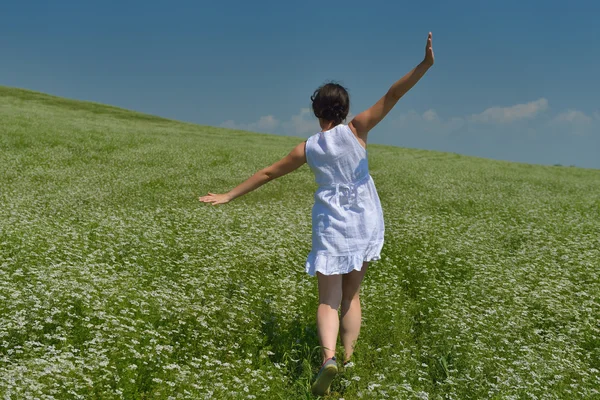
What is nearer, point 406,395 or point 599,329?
point 406,395

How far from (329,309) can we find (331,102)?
7.16 feet

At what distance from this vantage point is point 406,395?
543 cm

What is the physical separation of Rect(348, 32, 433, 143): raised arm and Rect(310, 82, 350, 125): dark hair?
199 mm

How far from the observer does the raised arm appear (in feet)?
17.4

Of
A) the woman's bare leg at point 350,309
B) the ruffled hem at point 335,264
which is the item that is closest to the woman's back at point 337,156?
the ruffled hem at point 335,264

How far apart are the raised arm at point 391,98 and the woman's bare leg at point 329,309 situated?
1.61 m

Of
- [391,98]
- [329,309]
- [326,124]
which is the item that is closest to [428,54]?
[391,98]

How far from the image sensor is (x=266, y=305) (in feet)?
25.9

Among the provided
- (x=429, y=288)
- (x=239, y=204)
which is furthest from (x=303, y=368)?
(x=239, y=204)

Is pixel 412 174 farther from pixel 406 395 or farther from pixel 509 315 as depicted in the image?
pixel 406 395

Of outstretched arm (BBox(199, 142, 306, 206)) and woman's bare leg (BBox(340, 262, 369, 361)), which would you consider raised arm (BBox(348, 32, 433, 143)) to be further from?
woman's bare leg (BBox(340, 262, 369, 361))

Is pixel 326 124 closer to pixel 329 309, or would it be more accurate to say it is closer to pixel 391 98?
pixel 391 98

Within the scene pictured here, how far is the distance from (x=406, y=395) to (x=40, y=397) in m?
3.53

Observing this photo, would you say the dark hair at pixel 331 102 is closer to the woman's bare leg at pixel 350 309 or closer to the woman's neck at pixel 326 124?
the woman's neck at pixel 326 124
